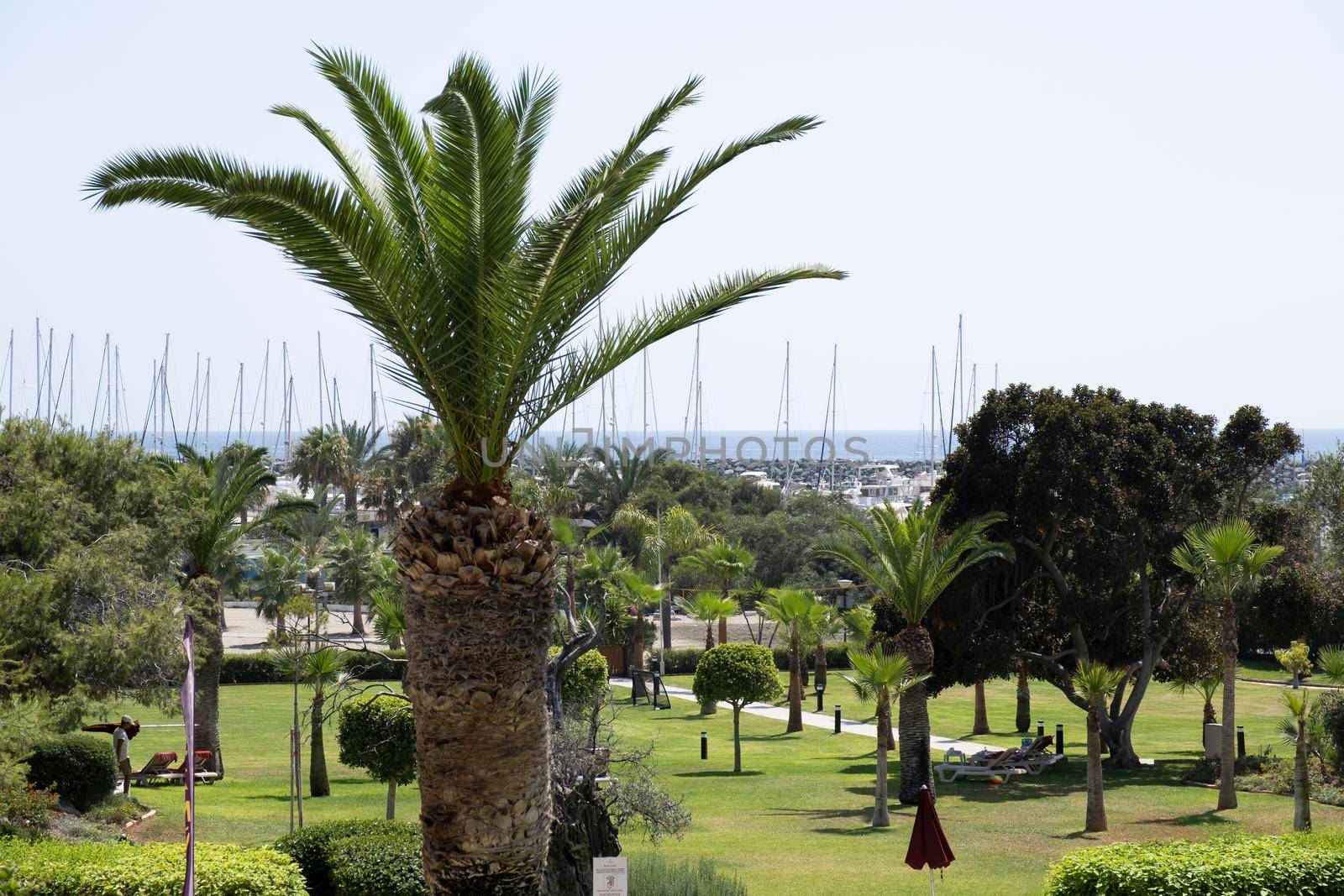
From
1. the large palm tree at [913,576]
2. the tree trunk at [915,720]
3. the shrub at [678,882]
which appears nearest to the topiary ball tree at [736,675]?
the tree trunk at [915,720]

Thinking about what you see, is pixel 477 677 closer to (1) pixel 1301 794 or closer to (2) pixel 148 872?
(2) pixel 148 872

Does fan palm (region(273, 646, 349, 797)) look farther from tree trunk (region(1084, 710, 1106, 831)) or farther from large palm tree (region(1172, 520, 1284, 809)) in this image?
large palm tree (region(1172, 520, 1284, 809))

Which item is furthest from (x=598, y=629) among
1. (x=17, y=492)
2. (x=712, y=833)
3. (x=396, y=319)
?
(x=17, y=492)

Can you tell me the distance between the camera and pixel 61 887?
12.2 m

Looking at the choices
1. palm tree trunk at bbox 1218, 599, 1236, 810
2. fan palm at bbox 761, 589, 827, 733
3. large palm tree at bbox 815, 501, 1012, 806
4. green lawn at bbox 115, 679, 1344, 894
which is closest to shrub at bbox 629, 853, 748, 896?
green lawn at bbox 115, 679, 1344, 894

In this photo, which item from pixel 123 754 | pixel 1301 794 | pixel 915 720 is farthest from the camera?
pixel 915 720

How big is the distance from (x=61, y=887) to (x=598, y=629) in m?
6.30

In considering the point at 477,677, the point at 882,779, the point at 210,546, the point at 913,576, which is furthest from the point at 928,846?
the point at 210,546

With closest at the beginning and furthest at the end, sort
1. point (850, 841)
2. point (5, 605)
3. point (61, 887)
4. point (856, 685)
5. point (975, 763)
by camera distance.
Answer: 1. point (61, 887)
2. point (5, 605)
3. point (850, 841)
4. point (856, 685)
5. point (975, 763)

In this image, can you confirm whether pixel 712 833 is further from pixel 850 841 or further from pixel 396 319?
pixel 396 319

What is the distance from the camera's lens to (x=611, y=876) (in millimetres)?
11406

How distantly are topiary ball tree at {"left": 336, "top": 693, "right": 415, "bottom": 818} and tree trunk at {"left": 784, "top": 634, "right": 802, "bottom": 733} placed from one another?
1766 cm

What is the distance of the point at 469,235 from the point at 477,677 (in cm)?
349

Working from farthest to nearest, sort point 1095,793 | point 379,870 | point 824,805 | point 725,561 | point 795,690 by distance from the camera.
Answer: point 725,561
point 795,690
point 824,805
point 1095,793
point 379,870
